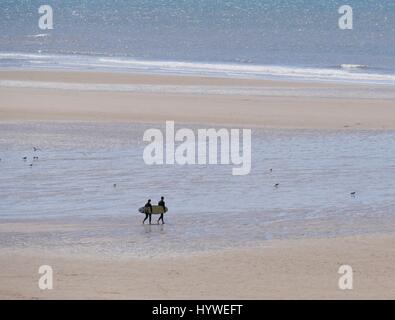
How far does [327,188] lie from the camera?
734 inches

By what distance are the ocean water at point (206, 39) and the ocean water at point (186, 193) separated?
67.7 feet

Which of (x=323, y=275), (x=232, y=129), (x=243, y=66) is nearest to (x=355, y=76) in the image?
(x=243, y=66)

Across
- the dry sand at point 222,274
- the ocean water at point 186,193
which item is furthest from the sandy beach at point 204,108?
the dry sand at point 222,274

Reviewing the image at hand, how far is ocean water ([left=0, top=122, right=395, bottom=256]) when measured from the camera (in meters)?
15.2

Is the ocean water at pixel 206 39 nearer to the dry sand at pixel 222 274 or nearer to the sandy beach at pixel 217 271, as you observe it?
the sandy beach at pixel 217 271

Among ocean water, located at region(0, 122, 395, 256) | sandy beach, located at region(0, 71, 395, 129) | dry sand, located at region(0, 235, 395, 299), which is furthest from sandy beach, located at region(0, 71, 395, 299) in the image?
sandy beach, located at region(0, 71, 395, 129)

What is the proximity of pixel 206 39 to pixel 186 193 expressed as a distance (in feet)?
177

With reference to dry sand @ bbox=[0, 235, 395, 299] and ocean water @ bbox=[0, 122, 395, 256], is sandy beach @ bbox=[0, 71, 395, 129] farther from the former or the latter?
dry sand @ bbox=[0, 235, 395, 299]

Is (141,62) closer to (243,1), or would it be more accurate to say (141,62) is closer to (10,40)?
(10,40)

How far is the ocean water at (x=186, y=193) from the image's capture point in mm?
15180

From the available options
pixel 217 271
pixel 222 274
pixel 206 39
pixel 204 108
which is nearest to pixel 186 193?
pixel 217 271

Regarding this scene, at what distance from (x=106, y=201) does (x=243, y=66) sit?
31818mm

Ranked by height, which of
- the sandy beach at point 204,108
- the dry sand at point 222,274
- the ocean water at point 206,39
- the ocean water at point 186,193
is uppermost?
the ocean water at point 206,39

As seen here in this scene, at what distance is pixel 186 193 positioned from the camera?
18016mm
